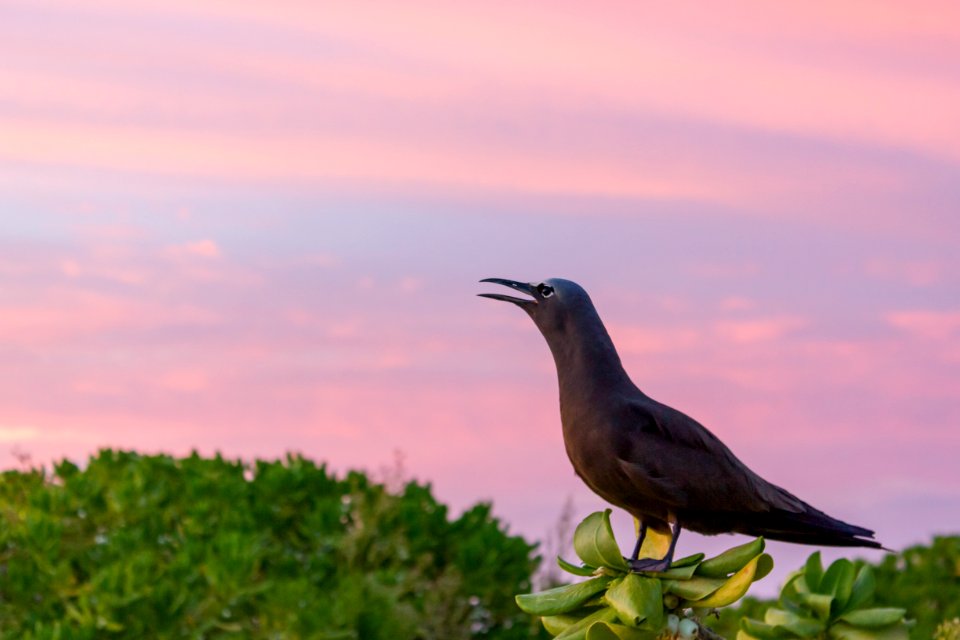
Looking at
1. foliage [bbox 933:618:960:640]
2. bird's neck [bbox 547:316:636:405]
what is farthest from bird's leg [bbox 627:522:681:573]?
foliage [bbox 933:618:960:640]

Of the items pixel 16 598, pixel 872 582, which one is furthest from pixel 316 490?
pixel 872 582

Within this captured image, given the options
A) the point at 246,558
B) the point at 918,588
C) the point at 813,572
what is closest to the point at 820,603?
the point at 813,572

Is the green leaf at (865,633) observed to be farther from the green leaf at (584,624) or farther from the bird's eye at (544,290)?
the bird's eye at (544,290)

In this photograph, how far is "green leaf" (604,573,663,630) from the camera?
3.87 meters

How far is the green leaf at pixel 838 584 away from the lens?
5.20m

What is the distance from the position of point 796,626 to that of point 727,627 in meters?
6.35

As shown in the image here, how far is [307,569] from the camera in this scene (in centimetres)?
875

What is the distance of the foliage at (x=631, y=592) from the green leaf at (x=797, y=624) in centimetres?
113

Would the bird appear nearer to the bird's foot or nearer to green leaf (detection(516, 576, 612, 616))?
the bird's foot

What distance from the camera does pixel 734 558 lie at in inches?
155

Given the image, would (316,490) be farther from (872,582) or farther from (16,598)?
(872,582)

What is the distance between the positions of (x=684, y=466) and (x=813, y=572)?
1267 mm

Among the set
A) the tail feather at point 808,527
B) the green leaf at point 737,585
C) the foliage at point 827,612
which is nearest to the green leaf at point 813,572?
the foliage at point 827,612

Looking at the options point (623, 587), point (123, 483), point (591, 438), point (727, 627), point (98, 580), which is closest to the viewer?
point (623, 587)
